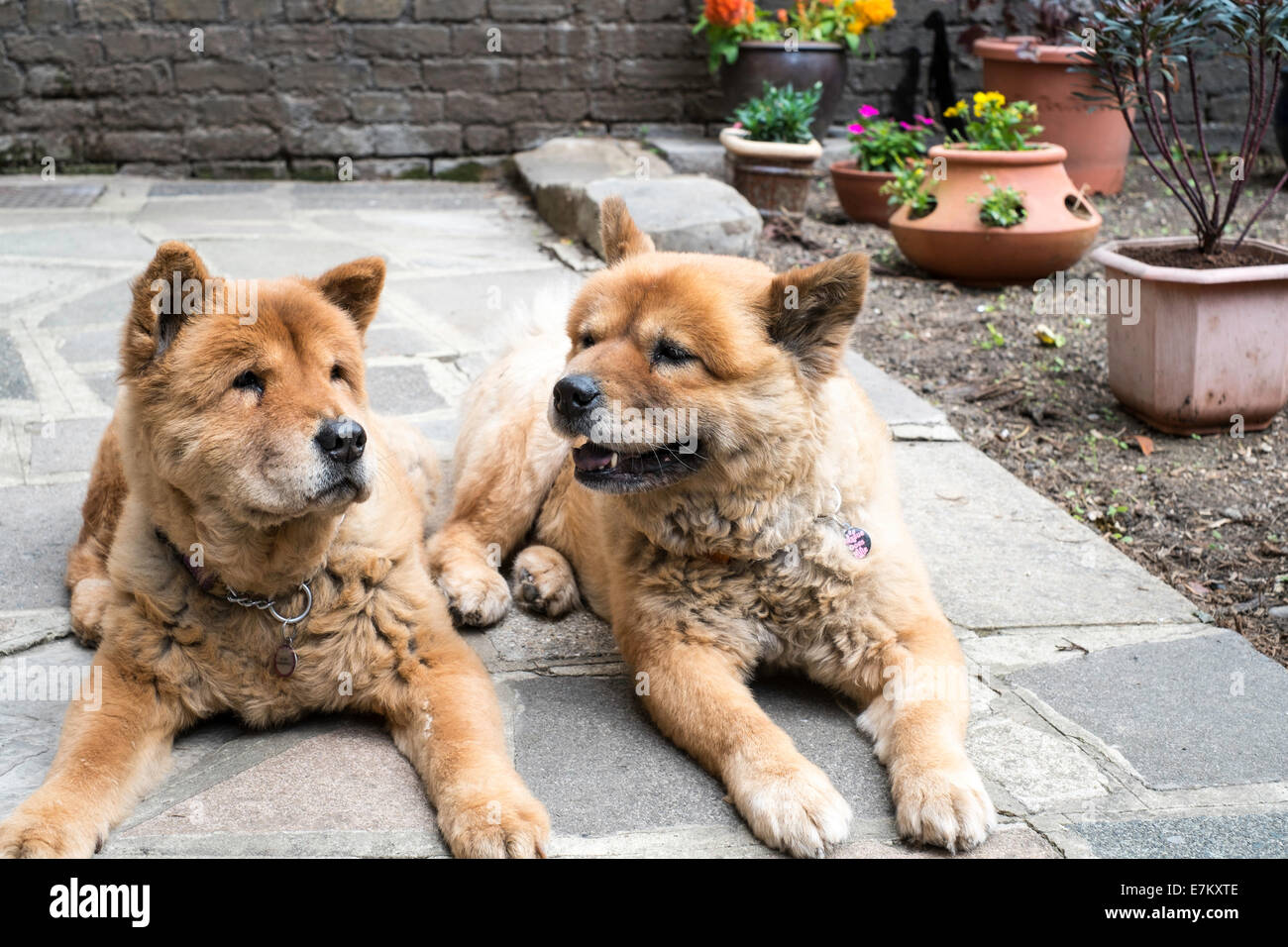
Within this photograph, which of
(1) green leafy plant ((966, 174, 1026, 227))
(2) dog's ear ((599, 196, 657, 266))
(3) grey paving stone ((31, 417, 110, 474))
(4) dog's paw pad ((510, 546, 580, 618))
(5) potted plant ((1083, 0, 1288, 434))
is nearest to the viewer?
(2) dog's ear ((599, 196, 657, 266))

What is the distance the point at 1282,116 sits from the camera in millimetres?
9289

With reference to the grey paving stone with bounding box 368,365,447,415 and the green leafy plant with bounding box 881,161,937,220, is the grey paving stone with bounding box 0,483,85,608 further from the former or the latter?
the green leafy plant with bounding box 881,161,937,220

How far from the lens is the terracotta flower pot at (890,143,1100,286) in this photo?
22.2 feet

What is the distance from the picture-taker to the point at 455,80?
9.75 metres

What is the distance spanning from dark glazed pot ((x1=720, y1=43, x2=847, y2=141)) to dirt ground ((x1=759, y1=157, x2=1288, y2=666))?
5.86 feet

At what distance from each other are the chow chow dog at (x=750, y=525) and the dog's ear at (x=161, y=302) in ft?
2.77

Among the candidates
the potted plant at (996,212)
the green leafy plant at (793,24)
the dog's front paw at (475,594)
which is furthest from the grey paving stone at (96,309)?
the green leafy plant at (793,24)

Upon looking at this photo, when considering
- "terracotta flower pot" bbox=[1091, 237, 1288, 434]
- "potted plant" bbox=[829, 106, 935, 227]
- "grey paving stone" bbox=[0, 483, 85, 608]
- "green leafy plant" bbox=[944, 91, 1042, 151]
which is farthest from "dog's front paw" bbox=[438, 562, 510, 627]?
"potted plant" bbox=[829, 106, 935, 227]

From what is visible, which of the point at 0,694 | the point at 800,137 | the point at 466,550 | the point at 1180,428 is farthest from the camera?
the point at 800,137

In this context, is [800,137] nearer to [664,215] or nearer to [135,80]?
[664,215]

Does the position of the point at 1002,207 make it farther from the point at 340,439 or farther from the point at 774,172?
the point at 340,439

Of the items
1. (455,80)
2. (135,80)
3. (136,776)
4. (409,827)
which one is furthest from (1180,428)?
(135,80)

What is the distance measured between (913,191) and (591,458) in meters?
4.93

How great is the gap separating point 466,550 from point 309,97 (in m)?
7.07
